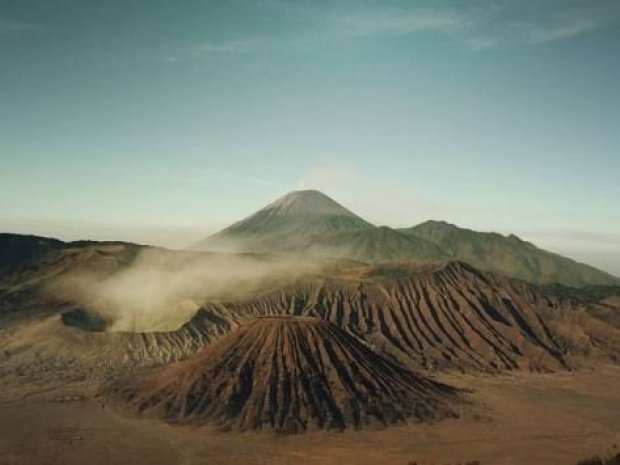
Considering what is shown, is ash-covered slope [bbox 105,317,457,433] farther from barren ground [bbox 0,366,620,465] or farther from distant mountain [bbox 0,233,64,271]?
distant mountain [bbox 0,233,64,271]

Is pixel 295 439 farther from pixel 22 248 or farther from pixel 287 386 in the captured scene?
pixel 22 248

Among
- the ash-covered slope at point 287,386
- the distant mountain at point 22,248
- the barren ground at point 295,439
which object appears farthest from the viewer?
the distant mountain at point 22,248

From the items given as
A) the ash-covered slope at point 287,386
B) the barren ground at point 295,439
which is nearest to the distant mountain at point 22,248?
the barren ground at point 295,439

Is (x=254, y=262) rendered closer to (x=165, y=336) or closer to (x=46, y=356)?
(x=165, y=336)

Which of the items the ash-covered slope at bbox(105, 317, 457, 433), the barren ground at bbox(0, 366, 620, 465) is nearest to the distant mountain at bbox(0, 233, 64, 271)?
the barren ground at bbox(0, 366, 620, 465)

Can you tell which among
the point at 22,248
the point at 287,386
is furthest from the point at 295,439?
the point at 22,248

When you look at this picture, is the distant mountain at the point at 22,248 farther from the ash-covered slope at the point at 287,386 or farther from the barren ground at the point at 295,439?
the ash-covered slope at the point at 287,386

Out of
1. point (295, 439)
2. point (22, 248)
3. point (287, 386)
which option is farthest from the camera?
point (22, 248)

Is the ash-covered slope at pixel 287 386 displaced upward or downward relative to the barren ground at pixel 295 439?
upward

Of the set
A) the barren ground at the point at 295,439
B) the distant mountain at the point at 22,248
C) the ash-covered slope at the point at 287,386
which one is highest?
the distant mountain at the point at 22,248
